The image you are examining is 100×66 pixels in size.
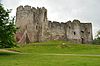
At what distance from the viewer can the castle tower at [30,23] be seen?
6625 cm

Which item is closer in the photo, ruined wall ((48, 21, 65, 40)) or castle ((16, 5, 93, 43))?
castle ((16, 5, 93, 43))

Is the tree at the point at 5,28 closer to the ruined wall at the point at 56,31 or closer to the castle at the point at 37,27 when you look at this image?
the castle at the point at 37,27

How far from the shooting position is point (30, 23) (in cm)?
6631

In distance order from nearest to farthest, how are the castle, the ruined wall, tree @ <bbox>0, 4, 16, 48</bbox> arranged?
tree @ <bbox>0, 4, 16, 48</bbox> < the castle < the ruined wall

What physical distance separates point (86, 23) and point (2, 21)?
44771 millimetres

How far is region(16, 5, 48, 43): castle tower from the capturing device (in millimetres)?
66250

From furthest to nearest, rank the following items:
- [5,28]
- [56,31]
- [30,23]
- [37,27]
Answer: [56,31], [37,27], [30,23], [5,28]

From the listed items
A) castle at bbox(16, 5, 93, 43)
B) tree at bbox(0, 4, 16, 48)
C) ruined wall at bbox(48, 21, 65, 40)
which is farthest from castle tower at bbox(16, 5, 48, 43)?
tree at bbox(0, 4, 16, 48)

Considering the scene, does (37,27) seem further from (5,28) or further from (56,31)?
(5,28)

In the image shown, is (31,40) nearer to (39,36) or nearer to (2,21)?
(39,36)

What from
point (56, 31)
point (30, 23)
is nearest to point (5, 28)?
point (30, 23)

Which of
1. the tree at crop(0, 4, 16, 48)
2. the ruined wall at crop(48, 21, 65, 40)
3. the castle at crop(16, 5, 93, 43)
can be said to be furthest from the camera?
the ruined wall at crop(48, 21, 65, 40)

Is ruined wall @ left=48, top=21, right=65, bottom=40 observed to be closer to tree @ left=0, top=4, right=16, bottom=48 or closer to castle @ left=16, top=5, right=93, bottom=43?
castle @ left=16, top=5, right=93, bottom=43

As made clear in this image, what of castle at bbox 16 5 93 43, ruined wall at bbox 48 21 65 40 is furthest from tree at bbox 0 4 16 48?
ruined wall at bbox 48 21 65 40
